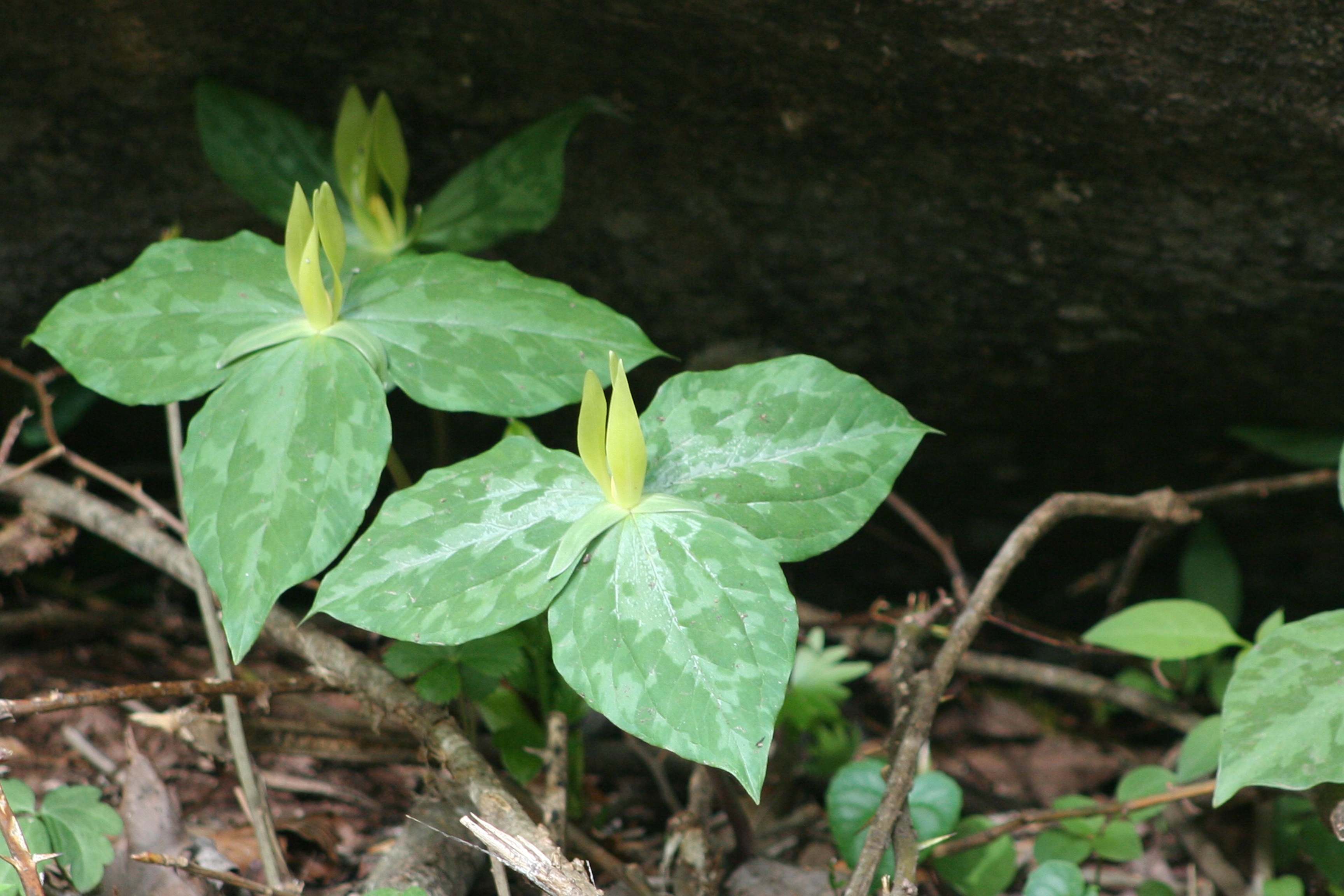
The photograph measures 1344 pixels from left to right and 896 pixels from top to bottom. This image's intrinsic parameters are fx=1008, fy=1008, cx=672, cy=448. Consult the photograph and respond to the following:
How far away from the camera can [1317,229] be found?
130 centimetres

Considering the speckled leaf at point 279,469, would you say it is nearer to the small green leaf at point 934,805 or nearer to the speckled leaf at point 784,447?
the speckled leaf at point 784,447

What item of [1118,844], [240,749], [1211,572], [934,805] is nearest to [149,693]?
[240,749]

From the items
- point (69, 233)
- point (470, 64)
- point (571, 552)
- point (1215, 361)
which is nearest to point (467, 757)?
point (571, 552)

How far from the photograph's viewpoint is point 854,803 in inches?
48.1

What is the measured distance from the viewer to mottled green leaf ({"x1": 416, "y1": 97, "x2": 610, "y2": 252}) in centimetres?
133

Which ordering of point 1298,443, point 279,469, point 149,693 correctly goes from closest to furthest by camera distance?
point 279,469 → point 149,693 → point 1298,443

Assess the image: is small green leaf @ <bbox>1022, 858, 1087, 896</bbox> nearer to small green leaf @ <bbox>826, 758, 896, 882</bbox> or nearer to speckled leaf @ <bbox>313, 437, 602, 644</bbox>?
small green leaf @ <bbox>826, 758, 896, 882</bbox>

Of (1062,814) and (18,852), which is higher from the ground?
(18,852)

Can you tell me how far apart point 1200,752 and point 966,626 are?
1.23ft

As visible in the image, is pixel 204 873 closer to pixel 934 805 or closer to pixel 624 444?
pixel 624 444

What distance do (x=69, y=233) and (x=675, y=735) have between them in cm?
126

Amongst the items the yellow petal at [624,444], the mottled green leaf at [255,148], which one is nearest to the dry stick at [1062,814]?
the yellow petal at [624,444]

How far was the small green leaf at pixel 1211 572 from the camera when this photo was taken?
170cm

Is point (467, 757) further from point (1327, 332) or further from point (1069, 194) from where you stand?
point (1327, 332)
